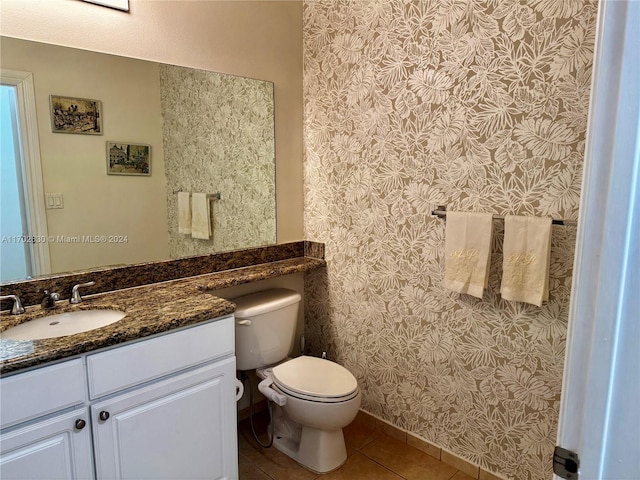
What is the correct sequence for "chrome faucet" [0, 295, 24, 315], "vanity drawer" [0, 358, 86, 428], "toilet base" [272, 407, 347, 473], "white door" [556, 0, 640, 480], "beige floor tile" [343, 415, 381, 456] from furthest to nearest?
"beige floor tile" [343, 415, 381, 456], "toilet base" [272, 407, 347, 473], "chrome faucet" [0, 295, 24, 315], "vanity drawer" [0, 358, 86, 428], "white door" [556, 0, 640, 480]

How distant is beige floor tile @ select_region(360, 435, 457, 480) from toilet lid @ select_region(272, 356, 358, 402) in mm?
439

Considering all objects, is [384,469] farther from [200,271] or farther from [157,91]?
[157,91]

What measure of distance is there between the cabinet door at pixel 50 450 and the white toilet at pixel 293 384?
2.62 feet

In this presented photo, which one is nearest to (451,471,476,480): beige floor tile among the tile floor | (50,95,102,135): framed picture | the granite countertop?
the tile floor

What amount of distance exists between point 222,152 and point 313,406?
4.34 feet

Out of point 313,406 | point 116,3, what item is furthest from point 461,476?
point 116,3

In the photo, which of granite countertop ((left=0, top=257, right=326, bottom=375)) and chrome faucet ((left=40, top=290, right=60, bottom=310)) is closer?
granite countertop ((left=0, top=257, right=326, bottom=375))

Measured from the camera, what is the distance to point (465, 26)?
1.70 meters

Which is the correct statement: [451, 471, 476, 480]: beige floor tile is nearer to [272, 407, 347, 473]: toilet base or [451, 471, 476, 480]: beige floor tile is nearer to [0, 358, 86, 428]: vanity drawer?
[272, 407, 347, 473]: toilet base

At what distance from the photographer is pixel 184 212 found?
197 cm

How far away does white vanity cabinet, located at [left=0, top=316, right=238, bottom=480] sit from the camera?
1.19m

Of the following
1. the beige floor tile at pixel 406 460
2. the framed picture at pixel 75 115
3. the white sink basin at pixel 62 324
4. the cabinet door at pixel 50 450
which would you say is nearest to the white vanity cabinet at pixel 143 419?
the cabinet door at pixel 50 450

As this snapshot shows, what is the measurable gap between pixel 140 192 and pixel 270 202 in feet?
2.38

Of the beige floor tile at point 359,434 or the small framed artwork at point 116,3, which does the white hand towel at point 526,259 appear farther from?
the small framed artwork at point 116,3
